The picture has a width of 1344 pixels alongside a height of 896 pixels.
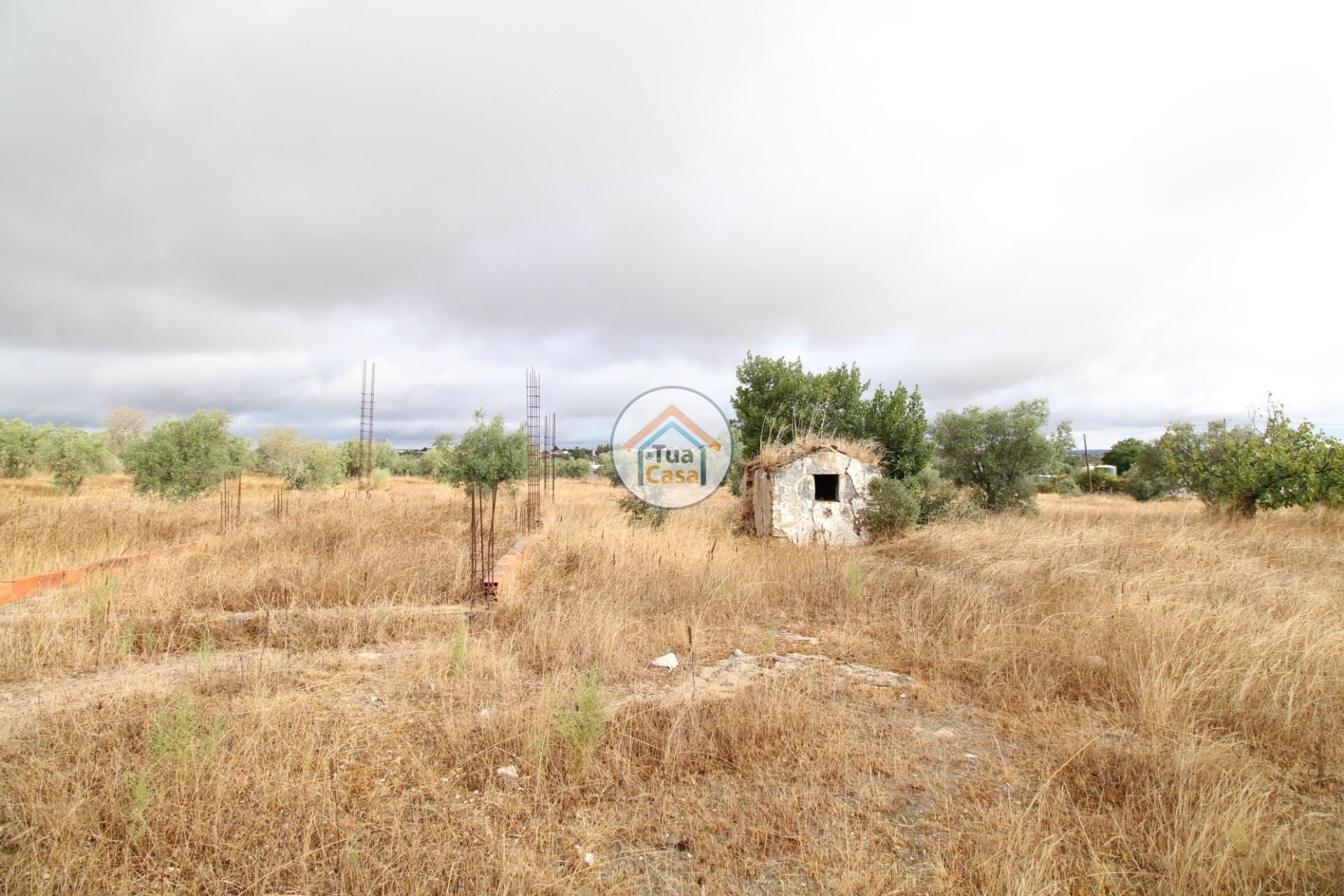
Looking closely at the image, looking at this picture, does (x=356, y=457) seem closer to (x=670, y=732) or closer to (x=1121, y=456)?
(x=670, y=732)

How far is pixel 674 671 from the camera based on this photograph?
13.8ft

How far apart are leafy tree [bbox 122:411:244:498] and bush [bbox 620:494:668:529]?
9193mm

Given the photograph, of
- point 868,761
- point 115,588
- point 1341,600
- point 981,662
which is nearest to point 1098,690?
point 981,662

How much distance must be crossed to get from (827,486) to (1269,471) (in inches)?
336

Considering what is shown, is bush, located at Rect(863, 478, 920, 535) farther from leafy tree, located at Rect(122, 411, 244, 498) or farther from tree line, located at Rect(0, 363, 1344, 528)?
leafy tree, located at Rect(122, 411, 244, 498)

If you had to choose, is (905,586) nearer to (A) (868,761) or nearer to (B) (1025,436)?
(A) (868,761)

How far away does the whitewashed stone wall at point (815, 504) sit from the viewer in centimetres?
1038

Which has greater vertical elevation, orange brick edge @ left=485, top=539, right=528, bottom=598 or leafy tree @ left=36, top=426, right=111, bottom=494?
leafy tree @ left=36, top=426, right=111, bottom=494

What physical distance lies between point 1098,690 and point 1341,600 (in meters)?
3.65

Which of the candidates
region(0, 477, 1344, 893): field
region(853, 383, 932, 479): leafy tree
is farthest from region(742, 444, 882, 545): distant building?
region(0, 477, 1344, 893): field

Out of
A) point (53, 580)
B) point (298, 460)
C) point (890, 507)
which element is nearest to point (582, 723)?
point (53, 580)

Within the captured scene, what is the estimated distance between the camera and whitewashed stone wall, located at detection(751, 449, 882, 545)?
34.1 feet

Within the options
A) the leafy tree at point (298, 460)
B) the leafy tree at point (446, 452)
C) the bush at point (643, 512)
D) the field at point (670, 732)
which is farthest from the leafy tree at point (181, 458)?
the leafy tree at point (298, 460)

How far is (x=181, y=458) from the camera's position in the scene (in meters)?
12.6
